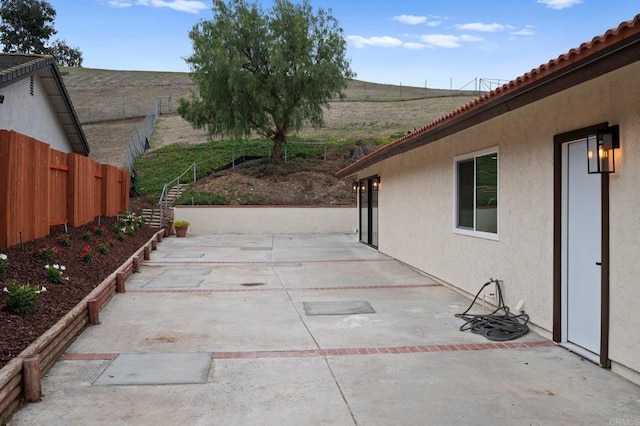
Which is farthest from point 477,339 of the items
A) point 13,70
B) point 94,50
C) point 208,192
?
point 94,50

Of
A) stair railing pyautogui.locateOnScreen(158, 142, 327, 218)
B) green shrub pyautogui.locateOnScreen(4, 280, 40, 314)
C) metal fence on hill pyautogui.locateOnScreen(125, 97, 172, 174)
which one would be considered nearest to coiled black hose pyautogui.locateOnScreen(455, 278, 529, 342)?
green shrub pyautogui.locateOnScreen(4, 280, 40, 314)

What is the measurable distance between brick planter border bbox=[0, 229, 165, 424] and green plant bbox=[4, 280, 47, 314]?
1.27 feet

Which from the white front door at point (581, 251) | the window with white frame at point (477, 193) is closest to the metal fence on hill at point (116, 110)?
the window with white frame at point (477, 193)

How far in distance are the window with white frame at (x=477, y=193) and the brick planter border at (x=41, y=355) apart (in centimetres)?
571

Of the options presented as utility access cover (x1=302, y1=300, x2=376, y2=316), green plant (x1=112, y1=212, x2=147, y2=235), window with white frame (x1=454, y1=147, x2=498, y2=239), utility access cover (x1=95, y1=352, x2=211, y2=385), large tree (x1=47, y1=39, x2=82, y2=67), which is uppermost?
large tree (x1=47, y1=39, x2=82, y2=67)

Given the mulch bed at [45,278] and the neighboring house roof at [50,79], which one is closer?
the mulch bed at [45,278]

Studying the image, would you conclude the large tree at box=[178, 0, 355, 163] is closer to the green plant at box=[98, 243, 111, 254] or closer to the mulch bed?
the mulch bed

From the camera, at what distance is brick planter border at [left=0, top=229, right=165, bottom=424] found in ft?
12.1

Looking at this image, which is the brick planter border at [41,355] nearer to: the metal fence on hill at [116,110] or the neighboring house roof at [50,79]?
the neighboring house roof at [50,79]

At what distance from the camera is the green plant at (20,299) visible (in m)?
5.29

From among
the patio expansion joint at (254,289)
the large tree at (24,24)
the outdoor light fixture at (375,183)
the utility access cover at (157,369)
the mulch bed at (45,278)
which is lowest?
the utility access cover at (157,369)

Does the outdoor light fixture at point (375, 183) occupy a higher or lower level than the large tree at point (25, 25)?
lower

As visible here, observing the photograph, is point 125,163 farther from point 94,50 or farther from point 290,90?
point 94,50

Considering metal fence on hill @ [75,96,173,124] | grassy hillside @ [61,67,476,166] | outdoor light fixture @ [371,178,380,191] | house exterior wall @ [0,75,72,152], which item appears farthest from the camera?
metal fence on hill @ [75,96,173,124]
